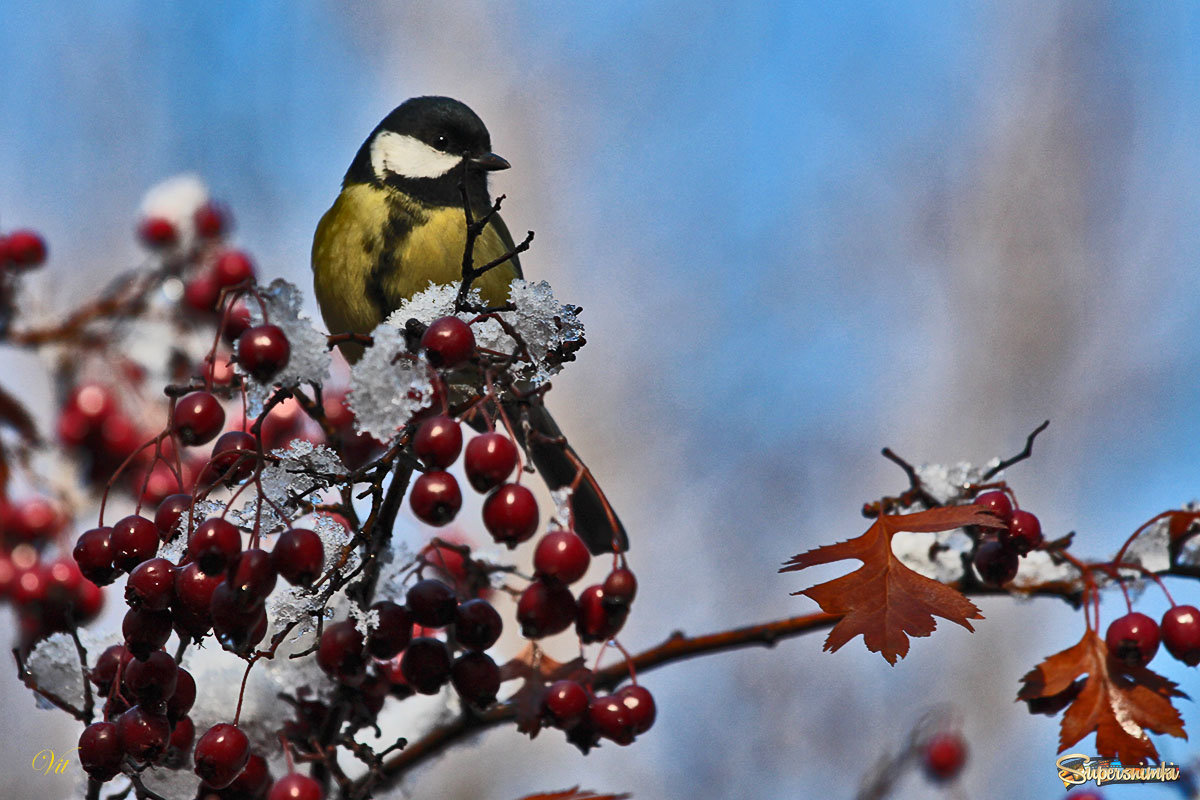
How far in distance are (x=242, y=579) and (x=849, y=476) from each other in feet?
18.9

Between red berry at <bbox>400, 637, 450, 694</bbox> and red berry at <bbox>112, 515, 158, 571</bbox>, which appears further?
red berry at <bbox>400, 637, 450, 694</bbox>

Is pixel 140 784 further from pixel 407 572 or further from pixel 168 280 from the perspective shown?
pixel 168 280

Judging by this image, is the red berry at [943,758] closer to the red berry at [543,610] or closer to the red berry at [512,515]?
the red berry at [543,610]

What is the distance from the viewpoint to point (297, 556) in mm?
1226

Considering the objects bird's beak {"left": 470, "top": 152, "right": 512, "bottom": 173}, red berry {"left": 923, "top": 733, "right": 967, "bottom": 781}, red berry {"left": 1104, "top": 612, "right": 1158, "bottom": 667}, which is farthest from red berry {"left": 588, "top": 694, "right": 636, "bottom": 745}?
bird's beak {"left": 470, "top": 152, "right": 512, "bottom": 173}

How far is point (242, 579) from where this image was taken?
1.21m

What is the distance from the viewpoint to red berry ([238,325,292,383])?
124 cm

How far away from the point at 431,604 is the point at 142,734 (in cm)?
38

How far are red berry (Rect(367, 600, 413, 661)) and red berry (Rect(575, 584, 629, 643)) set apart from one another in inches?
9.2

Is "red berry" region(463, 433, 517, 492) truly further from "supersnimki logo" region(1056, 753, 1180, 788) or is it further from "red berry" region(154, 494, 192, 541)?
"supersnimki logo" region(1056, 753, 1180, 788)

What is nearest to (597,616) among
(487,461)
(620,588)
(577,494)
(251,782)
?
(620,588)

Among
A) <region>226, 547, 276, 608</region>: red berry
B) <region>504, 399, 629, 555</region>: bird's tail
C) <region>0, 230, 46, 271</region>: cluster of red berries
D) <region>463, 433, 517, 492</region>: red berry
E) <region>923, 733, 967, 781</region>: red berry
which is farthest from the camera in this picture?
<region>923, 733, 967, 781</region>: red berry

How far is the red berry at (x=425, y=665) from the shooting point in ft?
4.85

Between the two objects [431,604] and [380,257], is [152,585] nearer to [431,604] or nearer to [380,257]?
[431,604]
